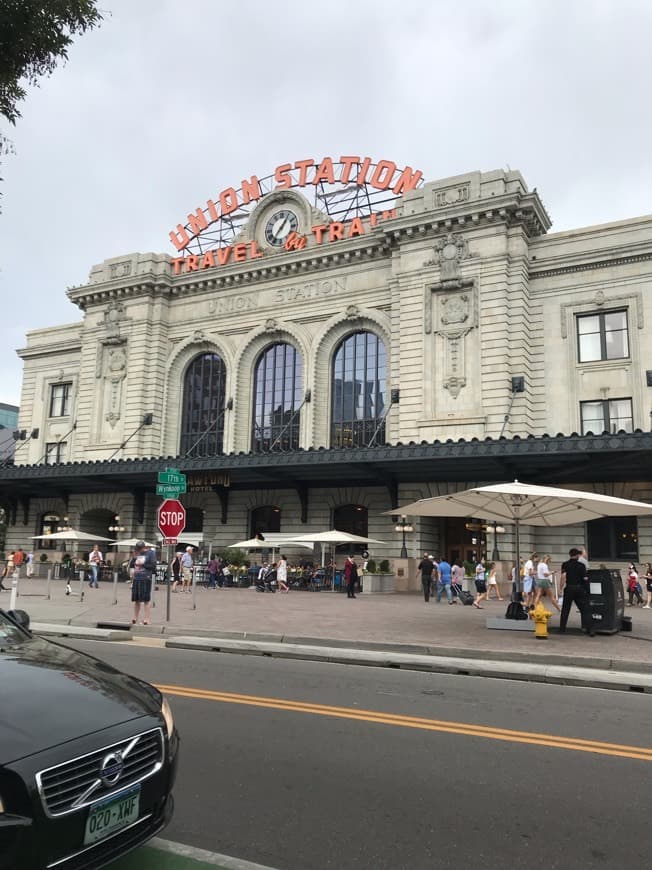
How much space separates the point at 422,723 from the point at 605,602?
8798mm

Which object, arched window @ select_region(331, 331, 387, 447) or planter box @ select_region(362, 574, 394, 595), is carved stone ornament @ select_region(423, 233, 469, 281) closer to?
arched window @ select_region(331, 331, 387, 447)

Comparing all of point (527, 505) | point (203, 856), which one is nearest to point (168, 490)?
point (527, 505)

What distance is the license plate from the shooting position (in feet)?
10.5

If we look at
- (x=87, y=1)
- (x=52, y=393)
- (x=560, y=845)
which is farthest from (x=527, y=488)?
(x=52, y=393)

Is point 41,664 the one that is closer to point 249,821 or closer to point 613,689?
point 249,821

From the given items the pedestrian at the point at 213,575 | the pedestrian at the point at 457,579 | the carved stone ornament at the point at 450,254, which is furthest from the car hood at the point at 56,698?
the carved stone ornament at the point at 450,254

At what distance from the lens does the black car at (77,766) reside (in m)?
2.99

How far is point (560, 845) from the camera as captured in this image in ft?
13.6

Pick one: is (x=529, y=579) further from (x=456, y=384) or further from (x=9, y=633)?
(x=9, y=633)

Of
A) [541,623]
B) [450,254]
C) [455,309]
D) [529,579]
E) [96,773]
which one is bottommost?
[541,623]

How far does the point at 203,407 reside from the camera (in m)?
41.8

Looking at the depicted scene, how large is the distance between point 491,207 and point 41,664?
3215 centimetres

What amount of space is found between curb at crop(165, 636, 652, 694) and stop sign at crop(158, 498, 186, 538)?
350cm

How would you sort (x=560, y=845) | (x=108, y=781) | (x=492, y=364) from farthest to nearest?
(x=492, y=364) → (x=560, y=845) → (x=108, y=781)
